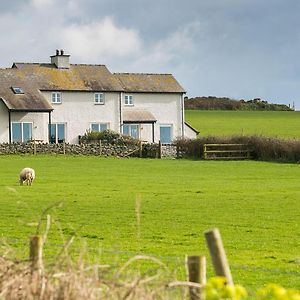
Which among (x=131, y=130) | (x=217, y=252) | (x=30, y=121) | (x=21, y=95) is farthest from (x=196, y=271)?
(x=131, y=130)

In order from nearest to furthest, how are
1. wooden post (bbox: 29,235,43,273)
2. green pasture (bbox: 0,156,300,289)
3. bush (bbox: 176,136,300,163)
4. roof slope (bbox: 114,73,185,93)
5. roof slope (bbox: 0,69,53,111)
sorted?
wooden post (bbox: 29,235,43,273) → green pasture (bbox: 0,156,300,289) → bush (bbox: 176,136,300,163) → roof slope (bbox: 0,69,53,111) → roof slope (bbox: 114,73,185,93)

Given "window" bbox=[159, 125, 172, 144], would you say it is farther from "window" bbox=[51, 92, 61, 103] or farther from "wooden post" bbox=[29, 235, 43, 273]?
"wooden post" bbox=[29, 235, 43, 273]

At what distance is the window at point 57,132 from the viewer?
261 feet

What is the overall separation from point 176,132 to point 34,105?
645 inches

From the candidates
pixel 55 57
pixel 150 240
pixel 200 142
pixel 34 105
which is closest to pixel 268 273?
pixel 150 240

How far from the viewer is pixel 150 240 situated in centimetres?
2075

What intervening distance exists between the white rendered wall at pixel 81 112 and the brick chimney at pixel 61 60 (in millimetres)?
3512

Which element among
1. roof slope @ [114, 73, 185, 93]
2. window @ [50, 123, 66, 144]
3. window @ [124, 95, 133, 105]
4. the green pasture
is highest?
roof slope @ [114, 73, 185, 93]

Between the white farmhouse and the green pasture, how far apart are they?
22.1 meters

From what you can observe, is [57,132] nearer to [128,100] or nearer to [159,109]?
[128,100]

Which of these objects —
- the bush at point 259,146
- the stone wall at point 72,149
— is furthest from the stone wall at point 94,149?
the bush at point 259,146

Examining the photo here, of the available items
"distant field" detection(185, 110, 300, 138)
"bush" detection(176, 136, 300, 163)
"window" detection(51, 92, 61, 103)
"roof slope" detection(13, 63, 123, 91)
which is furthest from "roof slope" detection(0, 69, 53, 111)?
"distant field" detection(185, 110, 300, 138)

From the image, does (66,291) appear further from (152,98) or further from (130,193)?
(152,98)

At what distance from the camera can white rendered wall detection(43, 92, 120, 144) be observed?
8075 cm
